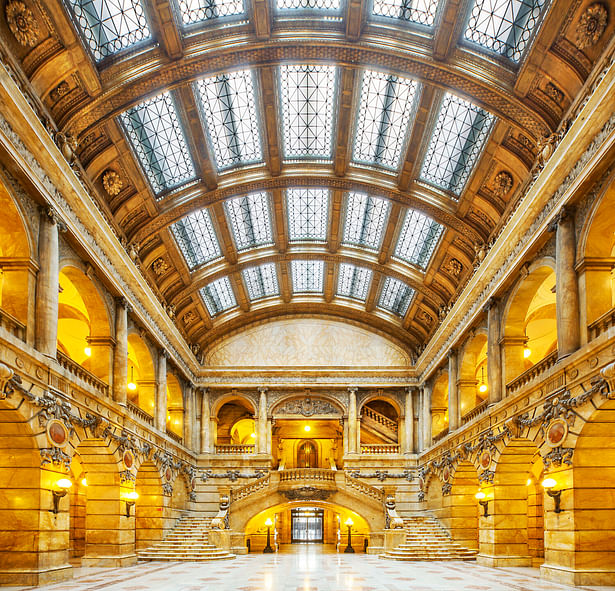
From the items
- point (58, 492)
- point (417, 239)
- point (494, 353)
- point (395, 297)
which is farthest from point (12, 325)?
point (395, 297)

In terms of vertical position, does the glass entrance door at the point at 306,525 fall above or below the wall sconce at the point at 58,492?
below

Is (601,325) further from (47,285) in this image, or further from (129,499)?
(129,499)

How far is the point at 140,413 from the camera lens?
27094 millimetres

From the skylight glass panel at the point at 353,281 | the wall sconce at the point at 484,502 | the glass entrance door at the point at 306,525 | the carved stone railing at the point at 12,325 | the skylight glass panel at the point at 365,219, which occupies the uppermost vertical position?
the skylight glass panel at the point at 365,219

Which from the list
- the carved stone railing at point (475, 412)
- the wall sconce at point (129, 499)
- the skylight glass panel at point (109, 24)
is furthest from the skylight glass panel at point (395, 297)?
the skylight glass panel at point (109, 24)

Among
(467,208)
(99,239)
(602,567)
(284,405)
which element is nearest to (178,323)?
(284,405)

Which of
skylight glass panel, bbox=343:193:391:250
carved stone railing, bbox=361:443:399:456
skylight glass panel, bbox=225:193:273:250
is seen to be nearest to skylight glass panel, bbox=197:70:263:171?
skylight glass panel, bbox=225:193:273:250

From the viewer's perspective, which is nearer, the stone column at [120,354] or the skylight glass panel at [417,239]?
the stone column at [120,354]

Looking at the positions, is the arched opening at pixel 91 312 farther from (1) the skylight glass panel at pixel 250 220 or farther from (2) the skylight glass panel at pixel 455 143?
(2) the skylight glass panel at pixel 455 143

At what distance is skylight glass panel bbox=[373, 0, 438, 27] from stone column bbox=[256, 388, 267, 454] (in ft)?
82.5

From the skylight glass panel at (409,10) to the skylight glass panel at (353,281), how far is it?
17521 mm

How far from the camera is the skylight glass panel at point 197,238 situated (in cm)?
2867

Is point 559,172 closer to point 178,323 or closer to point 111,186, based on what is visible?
point 111,186

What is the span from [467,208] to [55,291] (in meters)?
14.5
